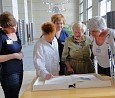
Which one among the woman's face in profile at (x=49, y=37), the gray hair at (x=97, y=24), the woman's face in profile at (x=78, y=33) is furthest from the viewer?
the woman's face in profile at (x=78, y=33)

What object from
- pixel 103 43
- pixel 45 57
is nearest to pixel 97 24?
pixel 103 43

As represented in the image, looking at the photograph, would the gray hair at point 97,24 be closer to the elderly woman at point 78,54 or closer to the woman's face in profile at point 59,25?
the elderly woman at point 78,54

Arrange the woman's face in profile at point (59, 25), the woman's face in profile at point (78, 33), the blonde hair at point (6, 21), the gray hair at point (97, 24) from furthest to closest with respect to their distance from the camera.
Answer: the woman's face in profile at point (59, 25)
the woman's face in profile at point (78, 33)
the blonde hair at point (6, 21)
the gray hair at point (97, 24)

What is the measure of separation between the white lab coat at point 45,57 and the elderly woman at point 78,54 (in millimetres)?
130

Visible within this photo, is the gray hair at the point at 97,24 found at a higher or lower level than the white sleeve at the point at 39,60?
higher

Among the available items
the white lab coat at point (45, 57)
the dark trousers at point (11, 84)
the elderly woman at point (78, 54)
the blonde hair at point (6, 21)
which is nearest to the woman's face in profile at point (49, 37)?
the white lab coat at point (45, 57)

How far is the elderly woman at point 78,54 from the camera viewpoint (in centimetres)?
228

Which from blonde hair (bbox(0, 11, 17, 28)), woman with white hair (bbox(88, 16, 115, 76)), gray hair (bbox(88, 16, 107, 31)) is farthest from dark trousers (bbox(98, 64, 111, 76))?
blonde hair (bbox(0, 11, 17, 28))

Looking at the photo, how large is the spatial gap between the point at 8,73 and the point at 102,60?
101 centimetres

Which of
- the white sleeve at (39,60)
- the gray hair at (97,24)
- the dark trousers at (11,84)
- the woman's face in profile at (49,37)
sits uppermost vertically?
the gray hair at (97,24)

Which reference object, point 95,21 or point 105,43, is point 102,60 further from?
point 95,21

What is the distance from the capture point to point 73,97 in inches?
54.5

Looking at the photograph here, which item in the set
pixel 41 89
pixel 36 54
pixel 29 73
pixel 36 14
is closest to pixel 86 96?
pixel 41 89

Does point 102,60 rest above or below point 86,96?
above
